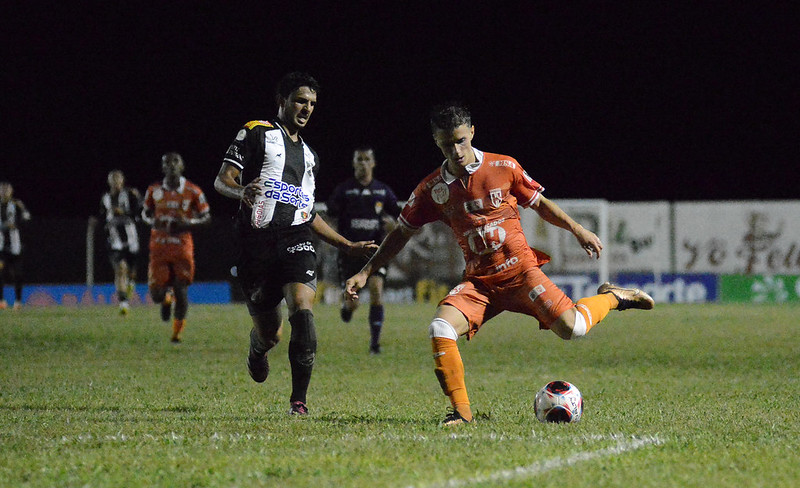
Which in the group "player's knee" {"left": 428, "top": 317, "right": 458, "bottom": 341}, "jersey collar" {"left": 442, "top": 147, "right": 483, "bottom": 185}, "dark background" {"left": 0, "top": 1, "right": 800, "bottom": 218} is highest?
"dark background" {"left": 0, "top": 1, "right": 800, "bottom": 218}

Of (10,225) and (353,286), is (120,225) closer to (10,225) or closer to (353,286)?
(10,225)

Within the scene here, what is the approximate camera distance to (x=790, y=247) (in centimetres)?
3127

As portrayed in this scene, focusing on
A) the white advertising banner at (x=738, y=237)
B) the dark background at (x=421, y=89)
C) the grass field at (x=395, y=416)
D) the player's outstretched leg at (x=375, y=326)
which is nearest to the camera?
the grass field at (x=395, y=416)

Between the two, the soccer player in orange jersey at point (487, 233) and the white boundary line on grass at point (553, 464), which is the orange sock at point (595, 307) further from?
the white boundary line on grass at point (553, 464)

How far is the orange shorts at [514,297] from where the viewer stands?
6.82 meters

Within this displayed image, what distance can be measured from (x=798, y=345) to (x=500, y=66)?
92.0 feet

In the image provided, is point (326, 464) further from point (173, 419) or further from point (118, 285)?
point (118, 285)

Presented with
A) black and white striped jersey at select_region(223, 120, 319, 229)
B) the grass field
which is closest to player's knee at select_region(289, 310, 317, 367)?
the grass field

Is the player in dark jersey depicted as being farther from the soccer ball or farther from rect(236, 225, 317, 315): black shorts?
the soccer ball

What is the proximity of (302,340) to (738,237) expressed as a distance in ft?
86.8

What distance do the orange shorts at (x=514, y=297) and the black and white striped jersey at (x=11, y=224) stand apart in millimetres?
18642

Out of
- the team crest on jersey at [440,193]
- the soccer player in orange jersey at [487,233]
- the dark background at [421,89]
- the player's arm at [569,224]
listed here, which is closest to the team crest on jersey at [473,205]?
the soccer player in orange jersey at [487,233]

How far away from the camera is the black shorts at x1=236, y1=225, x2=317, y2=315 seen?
7402 mm

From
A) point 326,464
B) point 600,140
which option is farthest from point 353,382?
point 600,140
